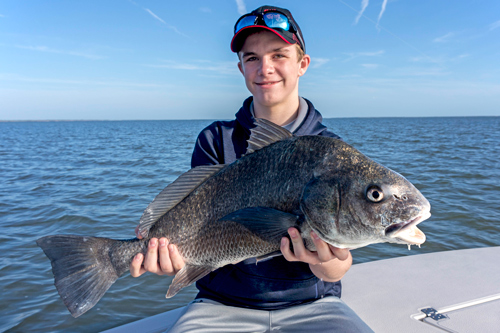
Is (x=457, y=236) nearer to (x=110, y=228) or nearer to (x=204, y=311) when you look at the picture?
(x=204, y=311)

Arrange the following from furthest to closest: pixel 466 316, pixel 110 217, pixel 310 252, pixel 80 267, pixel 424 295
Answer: pixel 110 217 → pixel 424 295 → pixel 466 316 → pixel 80 267 → pixel 310 252

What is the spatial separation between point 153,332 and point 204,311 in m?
0.71

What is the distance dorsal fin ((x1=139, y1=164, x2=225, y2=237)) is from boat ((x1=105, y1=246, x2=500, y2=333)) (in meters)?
1.15

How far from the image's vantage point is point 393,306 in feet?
10.7

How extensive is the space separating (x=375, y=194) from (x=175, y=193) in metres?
1.34

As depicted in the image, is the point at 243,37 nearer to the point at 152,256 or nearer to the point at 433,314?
the point at 152,256

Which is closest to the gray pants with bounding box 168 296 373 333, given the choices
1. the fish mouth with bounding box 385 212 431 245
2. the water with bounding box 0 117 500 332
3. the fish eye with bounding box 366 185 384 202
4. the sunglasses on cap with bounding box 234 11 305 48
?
the fish mouth with bounding box 385 212 431 245

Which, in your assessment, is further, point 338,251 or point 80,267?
point 80,267

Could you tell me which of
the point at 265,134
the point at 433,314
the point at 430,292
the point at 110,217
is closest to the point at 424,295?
the point at 430,292

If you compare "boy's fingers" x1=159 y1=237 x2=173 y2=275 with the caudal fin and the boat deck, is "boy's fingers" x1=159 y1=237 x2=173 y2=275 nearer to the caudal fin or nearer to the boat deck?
the caudal fin

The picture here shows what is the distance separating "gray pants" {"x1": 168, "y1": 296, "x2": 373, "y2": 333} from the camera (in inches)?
95.7

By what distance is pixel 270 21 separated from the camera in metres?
2.76

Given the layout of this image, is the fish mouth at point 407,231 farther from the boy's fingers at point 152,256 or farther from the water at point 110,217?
the water at point 110,217

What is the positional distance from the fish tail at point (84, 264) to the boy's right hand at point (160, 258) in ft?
0.23
